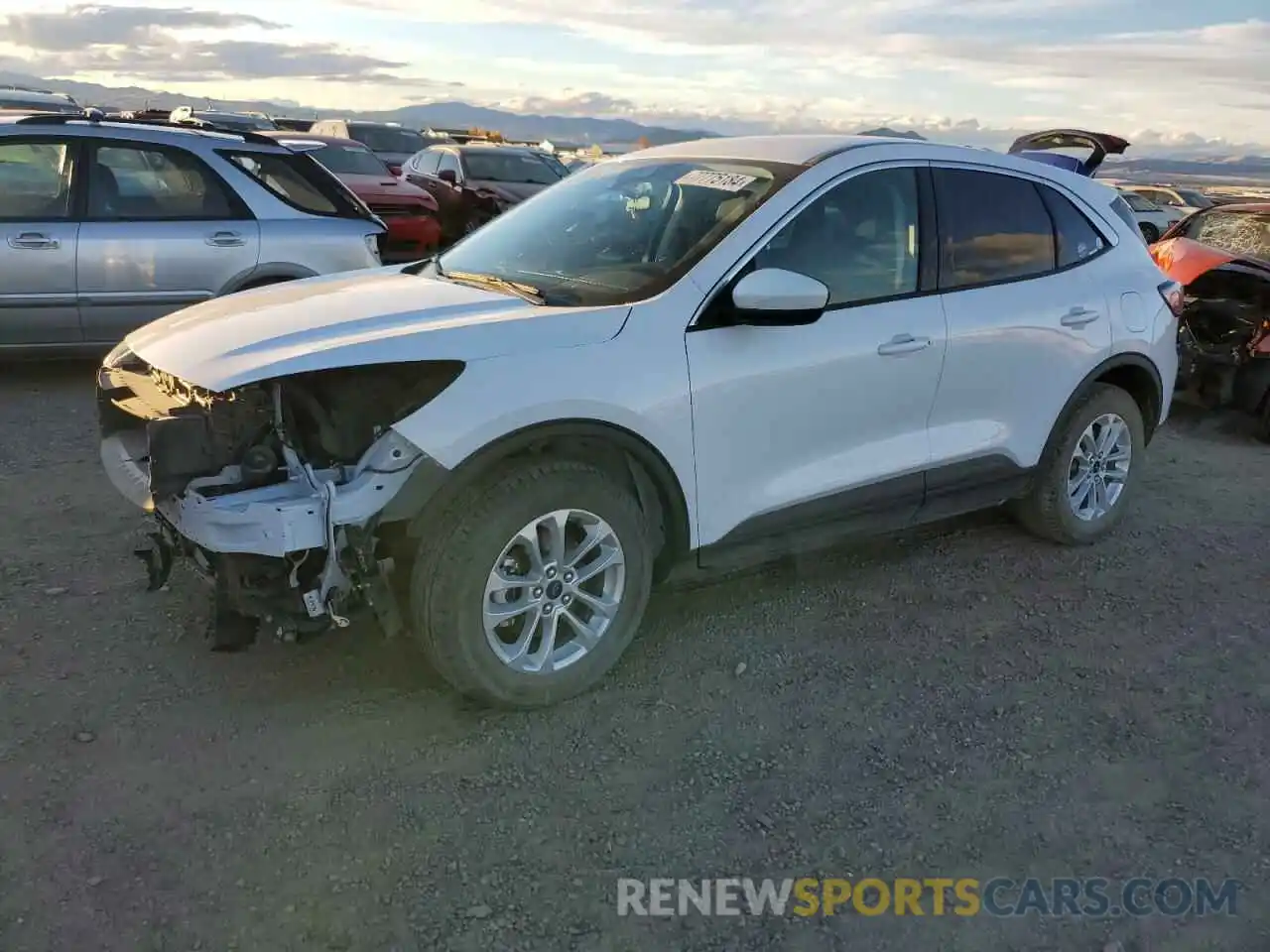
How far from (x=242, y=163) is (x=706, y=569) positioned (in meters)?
5.05

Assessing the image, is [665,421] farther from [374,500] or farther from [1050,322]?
[1050,322]

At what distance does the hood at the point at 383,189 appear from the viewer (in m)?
12.3

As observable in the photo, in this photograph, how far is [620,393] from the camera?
3.37 m

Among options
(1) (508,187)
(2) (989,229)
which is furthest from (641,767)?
(1) (508,187)

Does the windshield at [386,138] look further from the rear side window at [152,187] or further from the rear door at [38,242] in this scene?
the rear door at [38,242]

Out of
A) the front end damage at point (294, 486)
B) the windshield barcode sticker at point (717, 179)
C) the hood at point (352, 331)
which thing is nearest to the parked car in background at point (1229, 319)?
the windshield barcode sticker at point (717, 179)

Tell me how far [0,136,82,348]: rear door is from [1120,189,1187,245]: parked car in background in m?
23.0

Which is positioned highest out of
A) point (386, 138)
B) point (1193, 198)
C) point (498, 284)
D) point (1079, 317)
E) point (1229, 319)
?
point (386, 138)

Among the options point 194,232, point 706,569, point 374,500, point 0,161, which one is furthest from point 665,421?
point 0,161

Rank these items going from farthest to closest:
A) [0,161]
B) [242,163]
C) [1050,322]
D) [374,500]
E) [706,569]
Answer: [242,163], [0,161], [1050,322], [706,569], [374,500]

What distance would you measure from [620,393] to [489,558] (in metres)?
0.65

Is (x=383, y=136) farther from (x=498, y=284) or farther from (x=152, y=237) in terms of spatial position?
(x=498, y=284)

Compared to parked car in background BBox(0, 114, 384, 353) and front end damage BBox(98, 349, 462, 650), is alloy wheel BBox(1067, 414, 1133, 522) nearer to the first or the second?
front end damage BBox(98, 349, 462, 650)

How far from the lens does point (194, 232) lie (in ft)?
22.9
